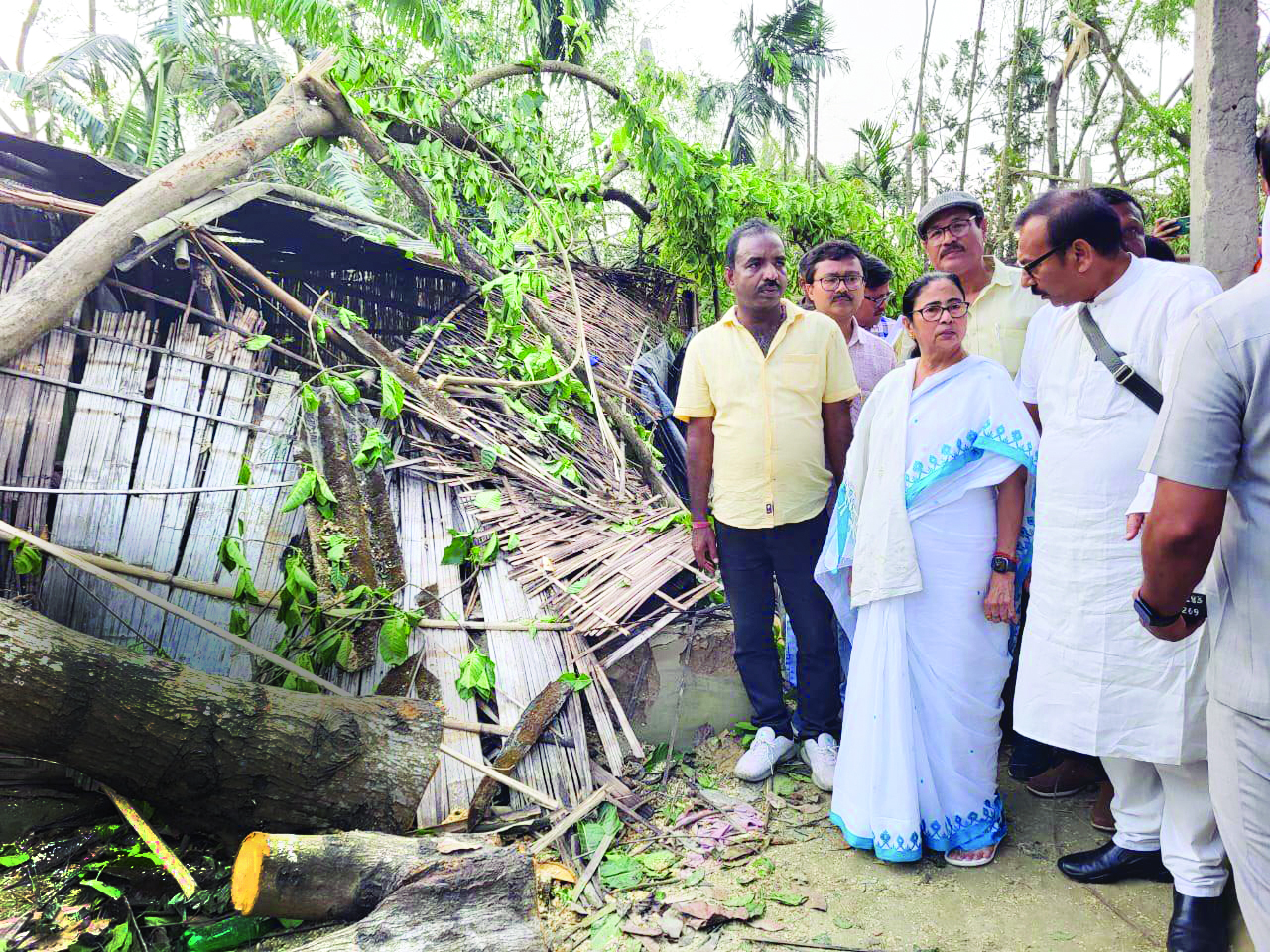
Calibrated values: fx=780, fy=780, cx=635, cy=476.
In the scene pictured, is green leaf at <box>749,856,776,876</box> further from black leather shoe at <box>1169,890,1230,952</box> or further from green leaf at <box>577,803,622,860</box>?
black leather shoe at <box>1169,890,1230,952</box>

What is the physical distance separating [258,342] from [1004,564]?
3.28 metres

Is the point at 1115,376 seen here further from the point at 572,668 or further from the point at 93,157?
the point at 93,157

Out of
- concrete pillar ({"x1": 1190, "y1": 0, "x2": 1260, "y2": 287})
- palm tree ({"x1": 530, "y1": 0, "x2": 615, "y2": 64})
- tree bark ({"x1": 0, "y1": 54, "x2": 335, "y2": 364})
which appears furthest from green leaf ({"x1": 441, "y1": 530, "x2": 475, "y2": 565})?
palm tree ({"x1": 530, "y1": 0, "x2": 615, "y2": 64})

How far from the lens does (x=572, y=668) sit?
3.20 meters

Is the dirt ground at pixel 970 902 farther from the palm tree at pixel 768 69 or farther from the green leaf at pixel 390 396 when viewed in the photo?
the palm tree at pixel 768 69

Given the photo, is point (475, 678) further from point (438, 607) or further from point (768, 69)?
point (768, 69)

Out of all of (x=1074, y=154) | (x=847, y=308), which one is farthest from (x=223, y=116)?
(x=1074, y=154)

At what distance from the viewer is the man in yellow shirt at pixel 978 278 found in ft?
9.59

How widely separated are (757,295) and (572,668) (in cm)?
165

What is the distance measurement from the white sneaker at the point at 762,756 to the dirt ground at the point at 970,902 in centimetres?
35

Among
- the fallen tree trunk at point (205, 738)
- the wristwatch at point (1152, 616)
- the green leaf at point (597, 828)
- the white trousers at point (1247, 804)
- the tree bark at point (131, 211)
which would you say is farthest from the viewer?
the tree bark at point (131, 211)

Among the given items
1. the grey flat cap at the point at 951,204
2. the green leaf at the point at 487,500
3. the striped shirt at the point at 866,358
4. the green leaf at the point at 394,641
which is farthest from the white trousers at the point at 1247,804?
the green leaf at the point at 487,500

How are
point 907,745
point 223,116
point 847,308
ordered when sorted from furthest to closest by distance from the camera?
point 223,116
point 847,308
point 907,745

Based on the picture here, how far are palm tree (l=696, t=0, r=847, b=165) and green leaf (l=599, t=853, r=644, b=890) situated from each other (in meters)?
15.8
